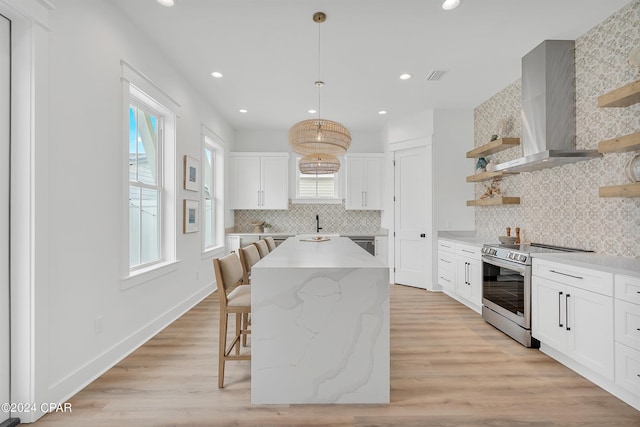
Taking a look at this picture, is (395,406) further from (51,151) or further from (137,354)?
(51,151)

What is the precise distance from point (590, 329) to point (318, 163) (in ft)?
9.84

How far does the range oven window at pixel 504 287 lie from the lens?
9.58 ft

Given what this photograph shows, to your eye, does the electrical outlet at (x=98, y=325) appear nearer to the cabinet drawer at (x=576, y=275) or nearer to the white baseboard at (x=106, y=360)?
the white baseboard at (x=106, y=360)

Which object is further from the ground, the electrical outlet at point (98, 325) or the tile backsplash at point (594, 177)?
the tile backsplash at point (594, 177)

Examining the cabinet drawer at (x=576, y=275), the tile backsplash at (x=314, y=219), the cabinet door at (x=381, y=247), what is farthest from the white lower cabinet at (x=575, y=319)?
the tile backsplash at (x=314, y=219)

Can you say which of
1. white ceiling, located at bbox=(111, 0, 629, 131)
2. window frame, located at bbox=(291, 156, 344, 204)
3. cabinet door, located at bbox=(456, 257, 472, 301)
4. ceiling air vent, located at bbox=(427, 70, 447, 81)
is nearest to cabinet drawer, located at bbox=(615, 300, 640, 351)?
cabinet door, located at bbox=(456, 257, 472, 301)

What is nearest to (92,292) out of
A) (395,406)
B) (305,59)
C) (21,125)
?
(21,125)

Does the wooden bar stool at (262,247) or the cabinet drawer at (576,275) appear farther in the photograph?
the wooden bar stool at (262,247)

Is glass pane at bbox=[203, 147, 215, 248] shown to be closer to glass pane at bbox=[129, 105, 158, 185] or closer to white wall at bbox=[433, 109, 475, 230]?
glass pane at bbox=[129, 105, 158, 185]

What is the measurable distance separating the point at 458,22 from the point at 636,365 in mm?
2774

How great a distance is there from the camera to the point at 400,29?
2799mm

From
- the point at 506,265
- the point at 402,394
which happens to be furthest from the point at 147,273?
the point at 506,265

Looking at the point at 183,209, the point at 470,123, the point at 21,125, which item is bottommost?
the point at 183,209

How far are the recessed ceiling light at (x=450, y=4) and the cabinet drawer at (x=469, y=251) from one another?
2.47m
